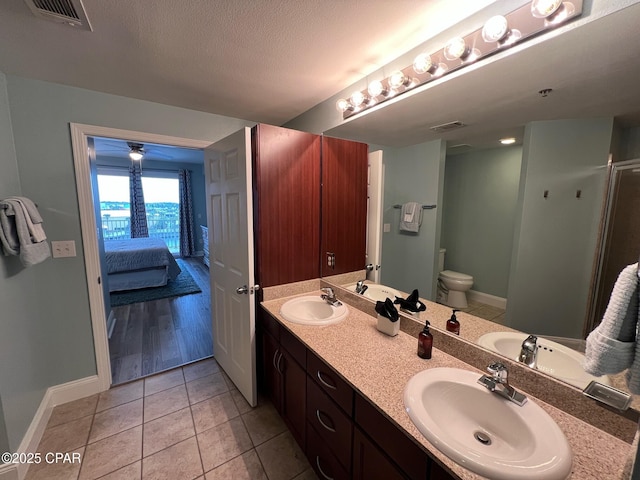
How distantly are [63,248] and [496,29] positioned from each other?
282cm

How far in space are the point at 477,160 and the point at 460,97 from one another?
0.32 metres

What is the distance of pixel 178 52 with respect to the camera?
1.40 metres

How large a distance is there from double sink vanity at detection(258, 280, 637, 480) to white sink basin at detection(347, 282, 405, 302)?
21 cm


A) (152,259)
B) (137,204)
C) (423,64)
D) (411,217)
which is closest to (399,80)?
(423,64)

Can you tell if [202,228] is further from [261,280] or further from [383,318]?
[383,318]

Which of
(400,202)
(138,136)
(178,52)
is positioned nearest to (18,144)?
(138,136)

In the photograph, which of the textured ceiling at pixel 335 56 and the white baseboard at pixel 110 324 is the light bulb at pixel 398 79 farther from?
the white baseboard at pixel 110 324

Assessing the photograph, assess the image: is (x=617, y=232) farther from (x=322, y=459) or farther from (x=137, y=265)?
(x=137, y=265)

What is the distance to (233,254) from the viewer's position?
1908 mm

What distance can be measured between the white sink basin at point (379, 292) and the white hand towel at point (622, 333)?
101cm

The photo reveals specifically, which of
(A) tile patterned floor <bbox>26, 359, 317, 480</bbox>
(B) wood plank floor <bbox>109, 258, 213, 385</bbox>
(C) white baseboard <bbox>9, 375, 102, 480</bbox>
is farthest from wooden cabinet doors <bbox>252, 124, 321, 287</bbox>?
(C) white baseboard <bbox>9, 375, 102, 480</bbox>

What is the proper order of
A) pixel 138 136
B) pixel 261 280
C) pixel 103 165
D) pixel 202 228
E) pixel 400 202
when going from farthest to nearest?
pixel 202 228 → pixel 103 165 → pixel 138 136 → pixel 261 280 → pixel 400 202

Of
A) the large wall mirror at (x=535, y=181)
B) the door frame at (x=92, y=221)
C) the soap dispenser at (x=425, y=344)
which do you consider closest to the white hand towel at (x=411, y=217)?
the large wall mirror at (x=535, y=181)

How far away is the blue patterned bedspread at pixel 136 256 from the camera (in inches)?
158
